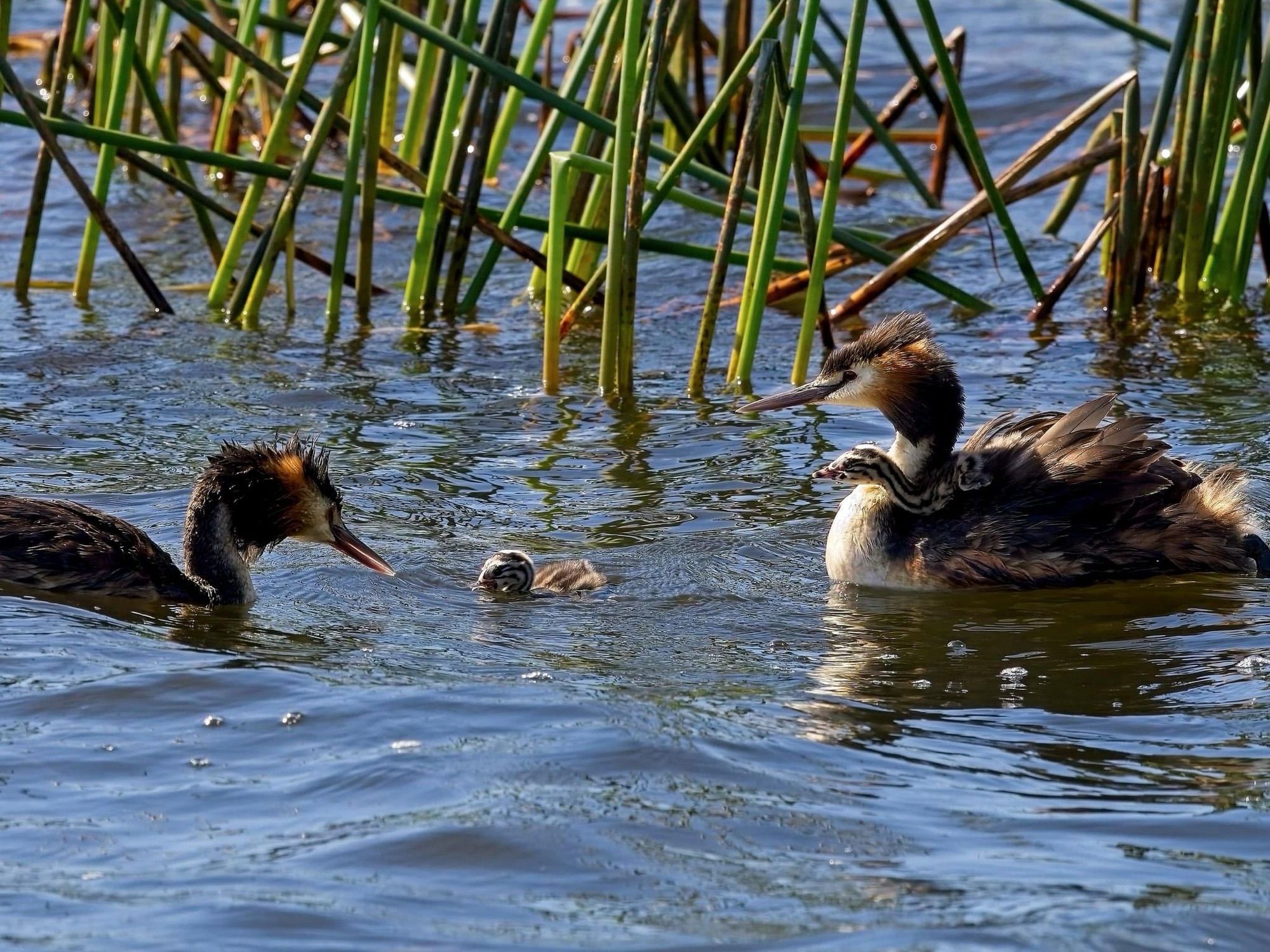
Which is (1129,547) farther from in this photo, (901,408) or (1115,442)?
(901,408)

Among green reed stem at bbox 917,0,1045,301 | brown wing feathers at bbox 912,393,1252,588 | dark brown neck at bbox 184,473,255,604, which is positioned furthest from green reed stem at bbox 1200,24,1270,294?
dark brown neck at bbox 184,473,255,604

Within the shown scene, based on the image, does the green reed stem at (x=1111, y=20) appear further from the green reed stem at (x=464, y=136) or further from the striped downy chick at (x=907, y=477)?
the striped downy chick at (x=907, y=477)

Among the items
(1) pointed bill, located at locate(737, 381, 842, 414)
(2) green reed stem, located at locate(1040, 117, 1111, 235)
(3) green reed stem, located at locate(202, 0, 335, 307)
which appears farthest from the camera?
(2) green reed stem, located at locate(1040, 117, 1111, 235)

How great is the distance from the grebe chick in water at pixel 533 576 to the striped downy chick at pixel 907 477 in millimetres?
930

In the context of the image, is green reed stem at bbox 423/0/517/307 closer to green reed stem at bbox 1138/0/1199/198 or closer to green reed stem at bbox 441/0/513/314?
green reed stem at bbox 441/0/513/314

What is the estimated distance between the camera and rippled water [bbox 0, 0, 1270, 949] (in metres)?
4.16

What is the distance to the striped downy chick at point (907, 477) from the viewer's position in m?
7.07

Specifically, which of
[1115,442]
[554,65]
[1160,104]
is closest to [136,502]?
[1115,442]

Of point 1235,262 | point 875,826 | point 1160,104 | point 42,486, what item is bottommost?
point 42,486

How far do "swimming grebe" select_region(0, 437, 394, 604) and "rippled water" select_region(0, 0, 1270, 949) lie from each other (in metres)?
0.12

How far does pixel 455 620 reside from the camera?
6258 mm

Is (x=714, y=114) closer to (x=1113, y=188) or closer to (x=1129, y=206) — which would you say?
(x=1129, y=206)

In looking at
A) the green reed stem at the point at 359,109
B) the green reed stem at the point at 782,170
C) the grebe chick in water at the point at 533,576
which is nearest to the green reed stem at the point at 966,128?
the green reed stem at the point at 782,170

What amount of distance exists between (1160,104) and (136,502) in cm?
456
